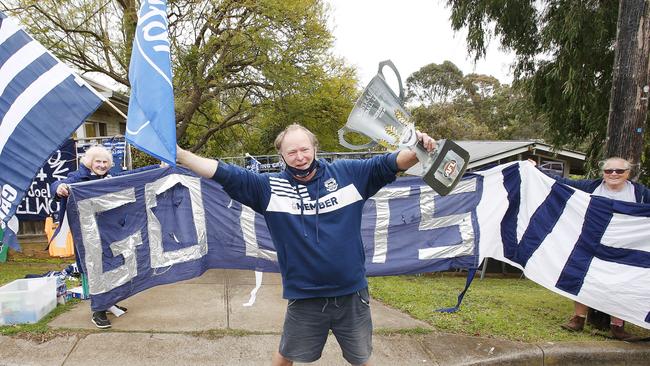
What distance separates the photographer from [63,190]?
3932mm

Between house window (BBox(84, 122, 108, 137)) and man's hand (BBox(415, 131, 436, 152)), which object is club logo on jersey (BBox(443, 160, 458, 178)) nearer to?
man's hand (BBox(415, 131, 436, 152))

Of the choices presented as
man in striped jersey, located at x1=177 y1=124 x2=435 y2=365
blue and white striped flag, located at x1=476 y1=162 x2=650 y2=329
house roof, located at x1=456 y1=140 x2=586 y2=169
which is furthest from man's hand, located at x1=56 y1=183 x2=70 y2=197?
house roof, located at x1=456 y1=140 x2=586 y2=169

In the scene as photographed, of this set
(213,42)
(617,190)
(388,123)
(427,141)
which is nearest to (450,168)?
(427,141)

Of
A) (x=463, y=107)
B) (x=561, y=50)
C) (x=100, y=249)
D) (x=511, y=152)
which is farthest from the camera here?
(x=463, y=107)

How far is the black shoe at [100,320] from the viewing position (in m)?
4.00

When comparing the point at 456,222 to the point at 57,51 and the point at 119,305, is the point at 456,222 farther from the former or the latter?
the point at 57,51

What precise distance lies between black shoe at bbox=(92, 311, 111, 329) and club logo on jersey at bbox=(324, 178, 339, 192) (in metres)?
2.85

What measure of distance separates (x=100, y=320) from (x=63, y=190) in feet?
4.05

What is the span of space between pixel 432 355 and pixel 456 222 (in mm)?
1456

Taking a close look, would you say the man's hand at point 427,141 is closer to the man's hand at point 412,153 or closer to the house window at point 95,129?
the man's hand at point 412,153

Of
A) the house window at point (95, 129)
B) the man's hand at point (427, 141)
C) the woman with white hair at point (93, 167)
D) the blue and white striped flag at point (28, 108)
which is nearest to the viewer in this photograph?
the man's hand at point (427, 141)

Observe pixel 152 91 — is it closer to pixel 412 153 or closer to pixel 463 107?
pixel 412 153

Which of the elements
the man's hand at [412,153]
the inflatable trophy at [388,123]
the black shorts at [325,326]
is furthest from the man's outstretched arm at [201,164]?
the man's hand at [412,153]

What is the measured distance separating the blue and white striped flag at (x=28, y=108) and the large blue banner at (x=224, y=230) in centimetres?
72
